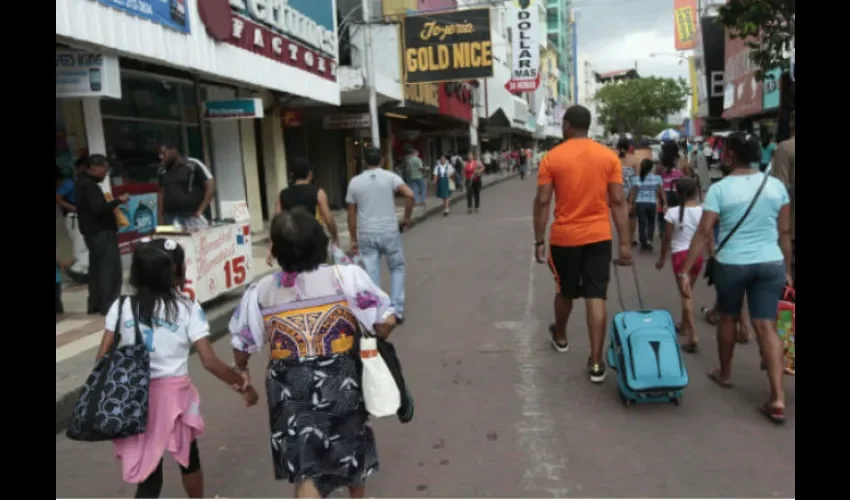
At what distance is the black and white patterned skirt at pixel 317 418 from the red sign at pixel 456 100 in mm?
23629

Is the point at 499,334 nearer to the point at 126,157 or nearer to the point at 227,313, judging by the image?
the point at 227,313

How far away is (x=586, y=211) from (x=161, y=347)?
303cm

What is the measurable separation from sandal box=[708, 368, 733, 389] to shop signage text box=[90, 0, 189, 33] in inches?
281

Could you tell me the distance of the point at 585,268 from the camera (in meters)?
4.94

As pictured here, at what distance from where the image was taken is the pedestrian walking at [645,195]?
1016cm

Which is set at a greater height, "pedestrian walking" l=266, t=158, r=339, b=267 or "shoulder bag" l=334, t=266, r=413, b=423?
"pedestrian walking" l=266, t=158, r=339, b=267

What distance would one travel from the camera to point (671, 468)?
3.58 meters

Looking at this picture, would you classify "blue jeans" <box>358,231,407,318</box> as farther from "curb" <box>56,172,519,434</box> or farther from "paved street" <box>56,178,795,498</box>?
"curb" <box>56,172,519,434</box>

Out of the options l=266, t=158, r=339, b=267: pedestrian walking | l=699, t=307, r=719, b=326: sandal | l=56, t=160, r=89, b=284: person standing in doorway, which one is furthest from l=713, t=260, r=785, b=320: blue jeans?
l=56, t=160, r=89, b=284: person standing in doorway

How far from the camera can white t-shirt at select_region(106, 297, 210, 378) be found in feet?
9.36

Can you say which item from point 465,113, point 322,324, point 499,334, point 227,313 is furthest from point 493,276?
point 465,113

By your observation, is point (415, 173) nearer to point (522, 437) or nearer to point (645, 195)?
point (645, 195)
